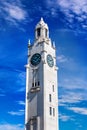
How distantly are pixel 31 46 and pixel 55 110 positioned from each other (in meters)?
17.7

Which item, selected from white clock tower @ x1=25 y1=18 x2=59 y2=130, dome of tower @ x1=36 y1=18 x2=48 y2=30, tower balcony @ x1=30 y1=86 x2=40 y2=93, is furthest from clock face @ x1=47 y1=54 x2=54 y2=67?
dome of tower @ x1=36 y1=18 x2=48 y2=30

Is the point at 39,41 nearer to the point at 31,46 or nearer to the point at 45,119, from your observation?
the point at 31,46

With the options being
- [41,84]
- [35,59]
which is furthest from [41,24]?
[41,84]

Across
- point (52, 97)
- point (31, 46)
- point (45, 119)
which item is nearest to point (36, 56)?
point (31, 46)

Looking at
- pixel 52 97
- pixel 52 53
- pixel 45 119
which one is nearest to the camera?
pixel 45 119

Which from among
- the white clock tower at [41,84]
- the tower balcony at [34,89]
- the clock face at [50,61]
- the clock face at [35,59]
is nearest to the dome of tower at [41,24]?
the white clock tower at [41,84]

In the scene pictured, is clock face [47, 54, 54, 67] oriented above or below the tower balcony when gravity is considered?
above

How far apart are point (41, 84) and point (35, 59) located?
24.6 feet

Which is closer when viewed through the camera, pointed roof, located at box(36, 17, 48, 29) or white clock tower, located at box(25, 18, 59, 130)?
white clock tower, located at box(25, 18, 59, 130)

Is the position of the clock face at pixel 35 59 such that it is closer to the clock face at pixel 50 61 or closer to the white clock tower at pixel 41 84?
the white clock tower at pixel 41 84

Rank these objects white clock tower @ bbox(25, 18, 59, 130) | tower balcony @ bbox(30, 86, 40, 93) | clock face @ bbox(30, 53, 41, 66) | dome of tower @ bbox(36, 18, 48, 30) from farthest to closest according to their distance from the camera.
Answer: dome of tower @ bbox(36, 18, 48, 30) < clock face @ bbox(30, 53, 41, 66) < tower balcony @ bbox(30, 86, 40, 93) < white clock tower @ bbox(25, 18, 59, 130)

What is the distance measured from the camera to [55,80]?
259ft

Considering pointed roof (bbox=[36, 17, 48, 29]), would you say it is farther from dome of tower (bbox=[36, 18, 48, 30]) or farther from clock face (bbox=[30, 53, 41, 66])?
clock face (bbox=[30, 53, 41, 66])

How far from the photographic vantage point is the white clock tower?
73000mm
